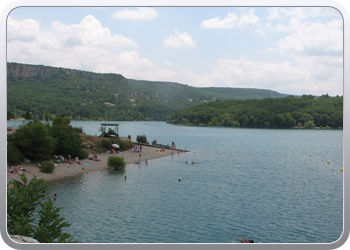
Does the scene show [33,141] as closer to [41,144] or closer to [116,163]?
[41,144]

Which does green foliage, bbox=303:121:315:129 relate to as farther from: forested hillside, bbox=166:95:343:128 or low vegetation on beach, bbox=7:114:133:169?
low vegetation on beach, bbox=7:114:133:169

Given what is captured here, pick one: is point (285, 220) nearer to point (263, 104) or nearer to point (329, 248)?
point (329, 248)

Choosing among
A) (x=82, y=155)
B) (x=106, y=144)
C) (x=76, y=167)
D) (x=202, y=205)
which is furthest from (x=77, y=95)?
(x=202, y=205)

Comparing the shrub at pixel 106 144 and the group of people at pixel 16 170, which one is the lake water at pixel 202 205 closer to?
the group of people at pixel 16 170

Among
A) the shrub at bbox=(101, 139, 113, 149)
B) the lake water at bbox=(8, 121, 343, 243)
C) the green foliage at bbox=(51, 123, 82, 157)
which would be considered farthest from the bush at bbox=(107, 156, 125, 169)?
the shrub at bbox=(101, 139, 113, 149)

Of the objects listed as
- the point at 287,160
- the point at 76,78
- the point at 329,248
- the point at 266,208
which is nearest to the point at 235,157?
the point at 287,160

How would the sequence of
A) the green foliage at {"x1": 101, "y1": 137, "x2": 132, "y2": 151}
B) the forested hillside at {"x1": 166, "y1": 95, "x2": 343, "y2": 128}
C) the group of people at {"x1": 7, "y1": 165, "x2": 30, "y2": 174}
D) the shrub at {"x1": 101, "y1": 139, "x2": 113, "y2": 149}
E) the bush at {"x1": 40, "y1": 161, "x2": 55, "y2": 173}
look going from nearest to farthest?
the group of people at {"x1": 7, "y1": 165, "x2": 30, "y2": 174} < the bush at {"x1": 40, "y1": 161, "x2": 55, "y2": 173} < the shrub at {"x1": 101, "y1": 139, "x2": 113, "y2": 149} < the green foliage at {"x1": 101, "y1": 137, "x2": 132, "y2": 151} < the forested hillside at {"x1": 166, "y1": 95, "x2": 343, "y2": 128}
